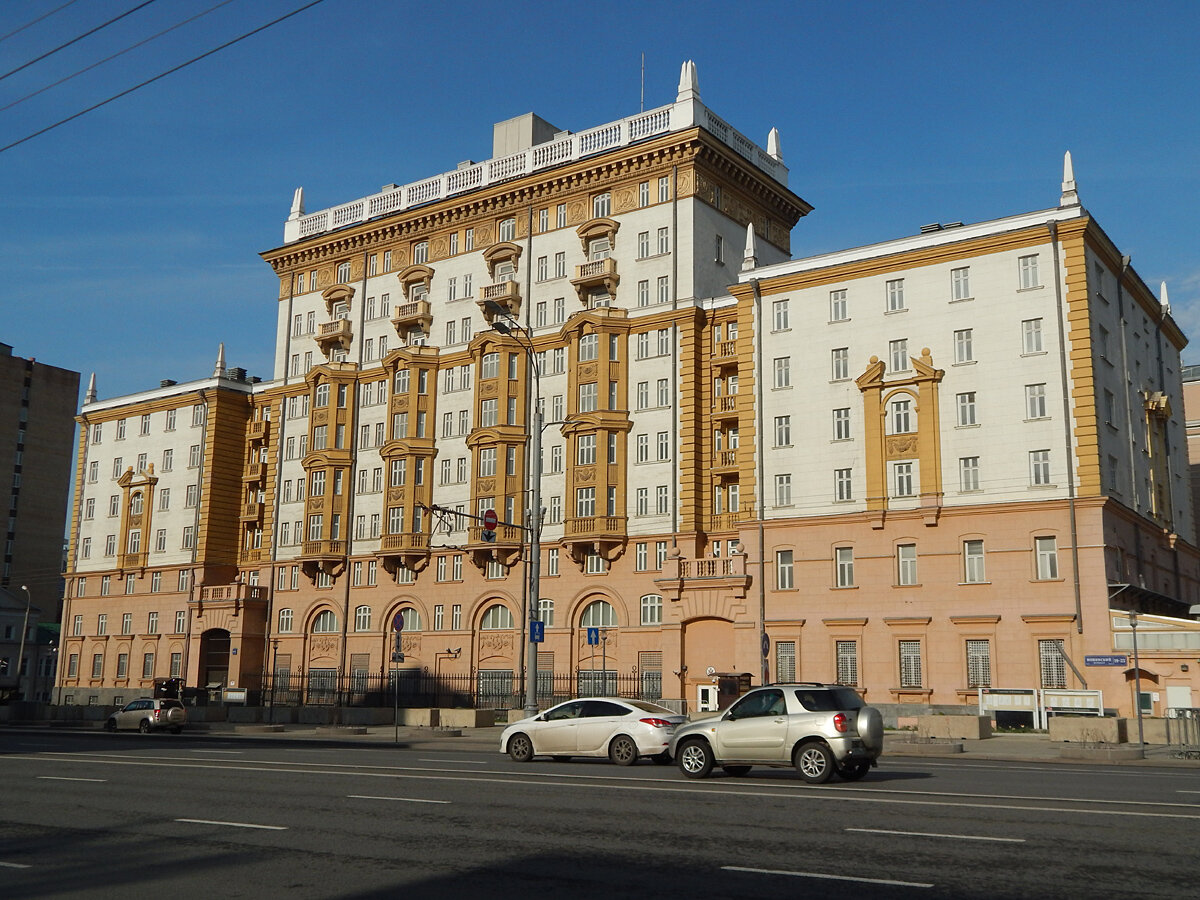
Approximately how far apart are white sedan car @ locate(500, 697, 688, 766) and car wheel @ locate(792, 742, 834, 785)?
200 inches

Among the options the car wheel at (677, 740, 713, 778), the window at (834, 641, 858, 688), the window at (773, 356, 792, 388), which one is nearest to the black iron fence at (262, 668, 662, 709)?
the window at (834, 641, 858, 688)

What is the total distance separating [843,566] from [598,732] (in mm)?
25890

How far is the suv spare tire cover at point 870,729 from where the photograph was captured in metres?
19.1

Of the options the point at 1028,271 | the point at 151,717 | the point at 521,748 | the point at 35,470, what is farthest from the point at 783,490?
the point at 35,470

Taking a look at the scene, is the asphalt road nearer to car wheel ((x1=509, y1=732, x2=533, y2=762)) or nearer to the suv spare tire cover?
the suv spare tire cover

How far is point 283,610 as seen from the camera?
223 feet

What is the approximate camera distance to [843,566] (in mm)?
48156

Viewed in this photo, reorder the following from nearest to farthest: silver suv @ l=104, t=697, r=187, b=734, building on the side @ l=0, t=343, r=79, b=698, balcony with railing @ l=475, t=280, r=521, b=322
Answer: silver suv @ l=104, t=697, r=187, b=734 → balcony with railing @ l=475, t=280, r=521, b=322 → building on the side @ l=0, t=343, r=79, b=698

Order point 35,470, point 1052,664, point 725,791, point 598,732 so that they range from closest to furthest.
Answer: point 725,791 < point 598,732 < point 1052,664 < point 35,470

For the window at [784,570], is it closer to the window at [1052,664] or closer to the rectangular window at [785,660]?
the rectangular window at [785,660]

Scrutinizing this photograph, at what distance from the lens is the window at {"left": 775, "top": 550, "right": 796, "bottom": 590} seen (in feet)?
162

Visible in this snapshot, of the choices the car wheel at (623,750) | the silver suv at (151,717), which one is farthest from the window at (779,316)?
the silver suv at (151,717)

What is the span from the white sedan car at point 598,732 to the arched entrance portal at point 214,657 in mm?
50155

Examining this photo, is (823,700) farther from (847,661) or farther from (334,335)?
(334,335)
